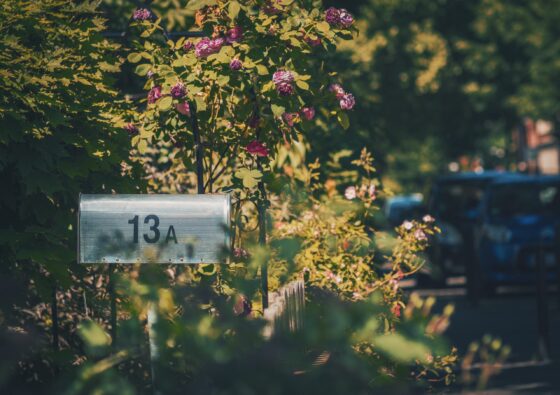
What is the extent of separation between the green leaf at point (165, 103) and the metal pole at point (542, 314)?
4948 mm

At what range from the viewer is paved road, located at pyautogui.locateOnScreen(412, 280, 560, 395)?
8.41 meters

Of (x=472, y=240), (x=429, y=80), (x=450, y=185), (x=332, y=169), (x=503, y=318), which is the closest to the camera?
(x=332, y=169)

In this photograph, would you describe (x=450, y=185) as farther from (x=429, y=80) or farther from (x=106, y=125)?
(x=429, y=80)

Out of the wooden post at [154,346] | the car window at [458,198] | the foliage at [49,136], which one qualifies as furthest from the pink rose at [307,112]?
the car window at [458,198]

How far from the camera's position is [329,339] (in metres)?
3.02

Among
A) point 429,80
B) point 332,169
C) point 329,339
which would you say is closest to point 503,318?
point 332,169

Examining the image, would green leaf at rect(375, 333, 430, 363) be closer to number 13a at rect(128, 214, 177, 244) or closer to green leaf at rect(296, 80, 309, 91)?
number 13a at rect(128, 214, 177, 244)

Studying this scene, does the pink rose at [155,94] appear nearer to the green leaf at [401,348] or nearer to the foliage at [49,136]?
the foliage at [49,136]

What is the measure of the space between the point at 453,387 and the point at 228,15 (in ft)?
10.7

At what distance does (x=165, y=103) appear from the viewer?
5.89 metres

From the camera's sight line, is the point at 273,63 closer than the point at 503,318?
Yes

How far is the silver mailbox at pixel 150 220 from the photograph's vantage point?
462 cm

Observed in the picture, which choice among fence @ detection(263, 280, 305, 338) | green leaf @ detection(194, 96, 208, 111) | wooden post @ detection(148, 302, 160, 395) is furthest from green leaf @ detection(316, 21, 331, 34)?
wooden post @ detection(148, 302, 160, 395)

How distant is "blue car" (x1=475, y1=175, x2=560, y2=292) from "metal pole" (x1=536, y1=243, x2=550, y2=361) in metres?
4.84
